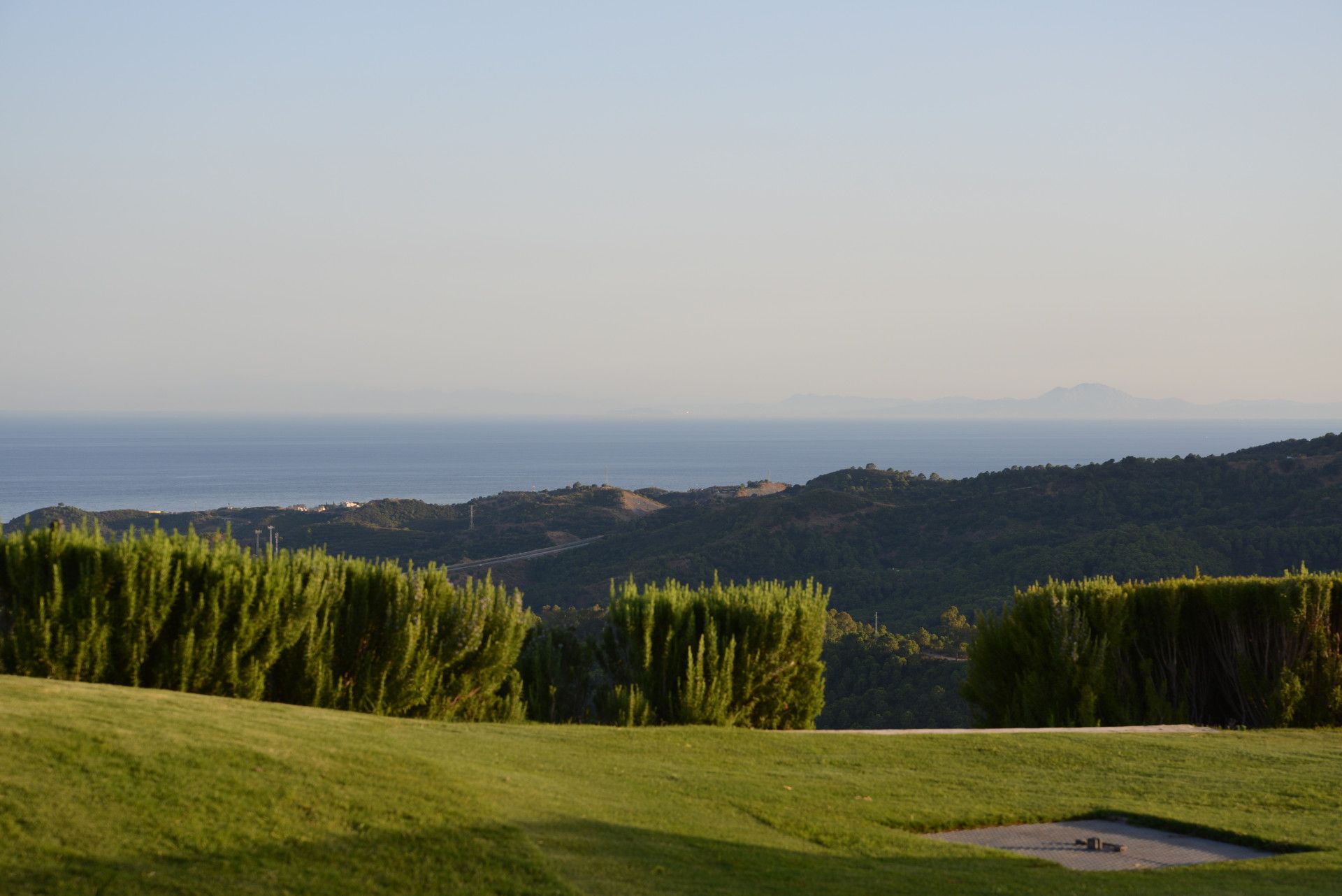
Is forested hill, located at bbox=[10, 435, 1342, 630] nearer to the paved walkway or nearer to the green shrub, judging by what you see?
the paved walkway

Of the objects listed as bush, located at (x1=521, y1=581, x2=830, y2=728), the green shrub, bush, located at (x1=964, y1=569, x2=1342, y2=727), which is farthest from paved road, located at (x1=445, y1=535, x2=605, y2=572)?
the green shrub

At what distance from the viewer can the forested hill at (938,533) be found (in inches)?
1449

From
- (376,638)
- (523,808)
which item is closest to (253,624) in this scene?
(376,638)

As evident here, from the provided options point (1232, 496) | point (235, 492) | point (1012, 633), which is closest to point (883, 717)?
point (1012, 633)

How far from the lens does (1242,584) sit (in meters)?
13.8

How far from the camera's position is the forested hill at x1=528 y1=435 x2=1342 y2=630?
3647 centimetres

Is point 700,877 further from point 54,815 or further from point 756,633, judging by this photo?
point 756,633

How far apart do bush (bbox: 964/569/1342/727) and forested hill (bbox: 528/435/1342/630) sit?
64.5ft

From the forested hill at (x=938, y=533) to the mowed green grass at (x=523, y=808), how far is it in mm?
24626

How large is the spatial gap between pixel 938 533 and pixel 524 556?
62.5 ft

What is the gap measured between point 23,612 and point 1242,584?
1244 cm

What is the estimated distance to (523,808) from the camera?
6137mm

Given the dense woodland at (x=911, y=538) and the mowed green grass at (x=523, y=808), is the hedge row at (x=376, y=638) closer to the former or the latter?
the mowed green grass at (x=523, y=808)

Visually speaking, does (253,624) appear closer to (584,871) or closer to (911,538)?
(584,871)
